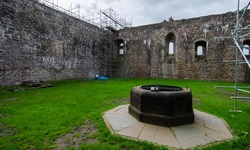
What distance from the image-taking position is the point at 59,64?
42.0ft

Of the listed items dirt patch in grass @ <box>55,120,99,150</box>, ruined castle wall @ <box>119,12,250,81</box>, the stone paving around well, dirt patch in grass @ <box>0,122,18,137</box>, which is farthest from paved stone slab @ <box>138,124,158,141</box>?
ruined castle wall @ <box>119,12,250,81</box>

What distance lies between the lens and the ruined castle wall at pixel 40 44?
923 centimetres

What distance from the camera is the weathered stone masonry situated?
31.8ft

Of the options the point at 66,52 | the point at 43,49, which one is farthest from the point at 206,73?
the point at 43,49

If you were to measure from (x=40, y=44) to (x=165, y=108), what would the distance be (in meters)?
11.2

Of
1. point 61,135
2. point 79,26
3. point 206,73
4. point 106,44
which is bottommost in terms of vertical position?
point 61,135

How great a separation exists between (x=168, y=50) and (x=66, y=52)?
10516 mm

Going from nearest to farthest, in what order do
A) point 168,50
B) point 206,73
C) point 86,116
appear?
point 86,116 → point 206,73 → point 168,50

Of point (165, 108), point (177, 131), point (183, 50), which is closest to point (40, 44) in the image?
point (165, 108)

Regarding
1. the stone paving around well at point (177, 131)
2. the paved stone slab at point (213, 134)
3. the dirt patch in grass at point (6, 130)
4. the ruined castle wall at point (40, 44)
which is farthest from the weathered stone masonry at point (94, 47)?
the paved stone slab at point (213, 134)

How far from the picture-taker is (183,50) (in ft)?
49.6

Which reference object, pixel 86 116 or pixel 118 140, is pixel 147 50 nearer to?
pixel 86 116

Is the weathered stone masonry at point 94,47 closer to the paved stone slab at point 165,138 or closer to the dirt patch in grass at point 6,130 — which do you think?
the dirt patch in grass at point 6,130

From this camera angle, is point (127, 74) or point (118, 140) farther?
point (127, 74)
